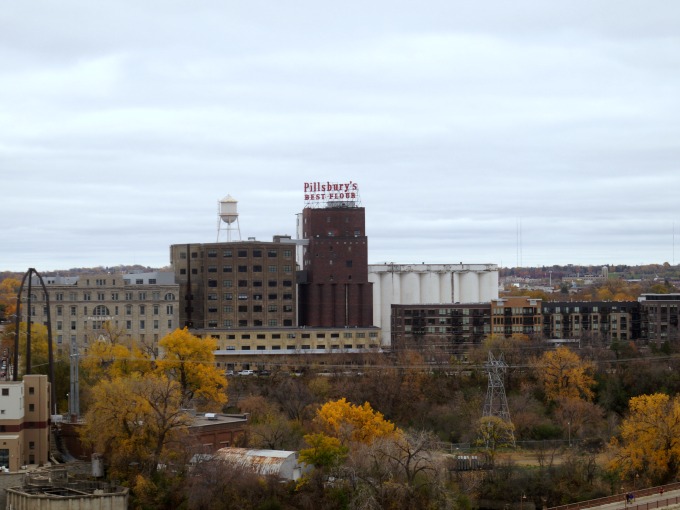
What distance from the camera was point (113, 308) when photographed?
146 meters

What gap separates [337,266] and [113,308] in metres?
26.7

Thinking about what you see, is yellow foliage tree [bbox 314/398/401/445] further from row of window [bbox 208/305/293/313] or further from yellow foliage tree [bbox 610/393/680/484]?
row of window [bbox 208/305/293/313]

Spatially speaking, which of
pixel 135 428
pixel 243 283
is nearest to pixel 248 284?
pixel 243 283

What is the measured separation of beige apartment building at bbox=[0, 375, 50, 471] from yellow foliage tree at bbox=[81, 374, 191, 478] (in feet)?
13.5

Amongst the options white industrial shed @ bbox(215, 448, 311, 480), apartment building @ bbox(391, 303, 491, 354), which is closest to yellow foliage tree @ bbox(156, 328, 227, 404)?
white industrial shed @ bbox(215, 448, 311, 480)

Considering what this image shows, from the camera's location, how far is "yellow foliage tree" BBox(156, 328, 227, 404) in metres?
114

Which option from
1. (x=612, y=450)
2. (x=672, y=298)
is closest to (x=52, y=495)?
(x=612, y=450)

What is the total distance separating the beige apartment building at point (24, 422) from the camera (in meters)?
86.8

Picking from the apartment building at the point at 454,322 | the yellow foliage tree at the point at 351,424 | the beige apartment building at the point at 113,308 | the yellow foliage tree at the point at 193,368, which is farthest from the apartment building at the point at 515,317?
the yellow foliage tree at the point at 351,424

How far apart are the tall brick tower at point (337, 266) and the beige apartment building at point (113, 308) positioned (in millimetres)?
16868

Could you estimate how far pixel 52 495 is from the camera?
81938 millimetres

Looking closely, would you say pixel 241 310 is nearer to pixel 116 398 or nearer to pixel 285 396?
pixel 285 396

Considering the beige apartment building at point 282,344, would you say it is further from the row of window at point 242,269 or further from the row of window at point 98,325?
the row of window at point 242,269

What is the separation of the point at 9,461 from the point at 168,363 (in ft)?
99.2
